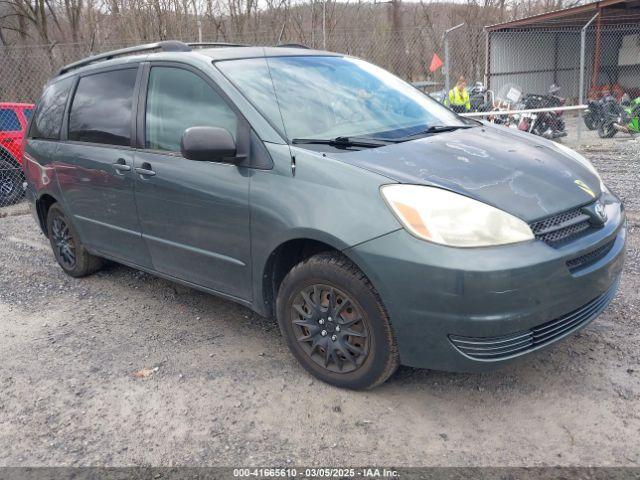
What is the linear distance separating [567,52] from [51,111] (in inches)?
875

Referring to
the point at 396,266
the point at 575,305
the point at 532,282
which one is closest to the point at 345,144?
the point at 396,266

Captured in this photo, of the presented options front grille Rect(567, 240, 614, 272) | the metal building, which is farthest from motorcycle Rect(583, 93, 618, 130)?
front grille Rect(567, 240, 614, 272)

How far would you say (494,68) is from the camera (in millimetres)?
19922

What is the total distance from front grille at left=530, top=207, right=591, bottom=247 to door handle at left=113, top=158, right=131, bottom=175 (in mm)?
2649

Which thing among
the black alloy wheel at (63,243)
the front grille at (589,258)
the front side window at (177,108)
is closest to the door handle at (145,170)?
the front side window at (177,108)

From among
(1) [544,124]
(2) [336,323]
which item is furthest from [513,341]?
(1) [544,124]

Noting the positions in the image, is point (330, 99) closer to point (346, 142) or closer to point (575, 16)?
point (346, 142)

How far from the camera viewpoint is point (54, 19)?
2067 centimetres

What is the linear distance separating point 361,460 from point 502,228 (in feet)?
3.95

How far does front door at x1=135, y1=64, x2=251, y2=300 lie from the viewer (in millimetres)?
3148

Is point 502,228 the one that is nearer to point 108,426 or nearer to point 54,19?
point 108,426

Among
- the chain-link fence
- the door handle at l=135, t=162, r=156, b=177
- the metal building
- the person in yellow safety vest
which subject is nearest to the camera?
the door handle at l=135, t=162, r=156, b=177

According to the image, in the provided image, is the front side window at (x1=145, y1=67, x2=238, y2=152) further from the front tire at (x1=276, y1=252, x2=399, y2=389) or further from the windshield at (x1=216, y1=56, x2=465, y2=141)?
the front tire at (x1=276, y1=252, x2=399, y2=389)

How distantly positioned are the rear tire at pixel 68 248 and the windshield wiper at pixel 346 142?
2615mm
